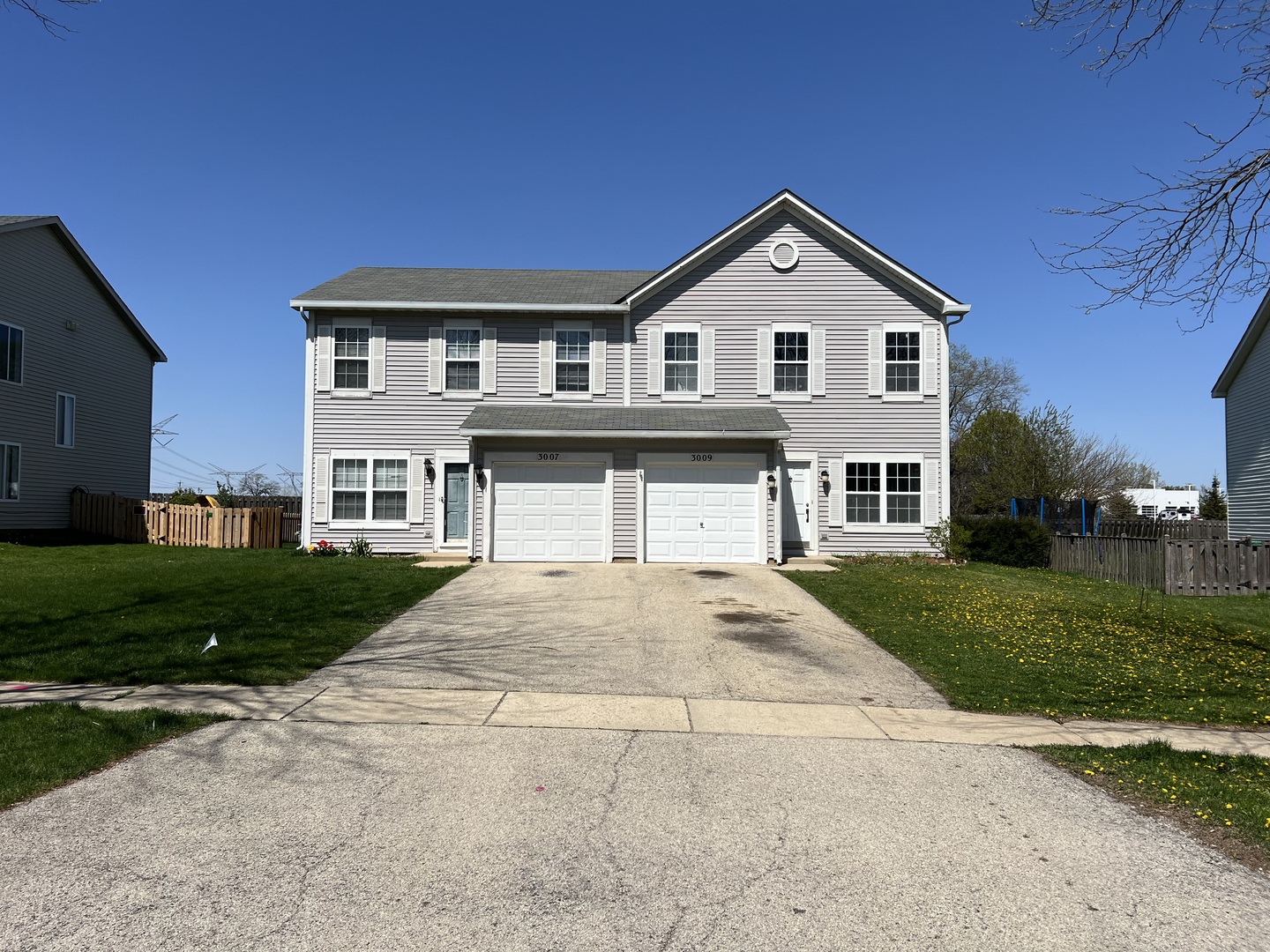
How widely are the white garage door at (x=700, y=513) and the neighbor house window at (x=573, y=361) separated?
3131 millimetres

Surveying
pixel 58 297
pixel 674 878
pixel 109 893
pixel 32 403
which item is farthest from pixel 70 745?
pixel 58 297

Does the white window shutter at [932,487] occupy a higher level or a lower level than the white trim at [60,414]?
lower

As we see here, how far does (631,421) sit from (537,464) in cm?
240

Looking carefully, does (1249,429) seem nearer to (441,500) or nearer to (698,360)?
(698,360)

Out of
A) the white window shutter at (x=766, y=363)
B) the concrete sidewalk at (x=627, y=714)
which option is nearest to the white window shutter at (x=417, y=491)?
the white window shutter at (x=766, y=363)

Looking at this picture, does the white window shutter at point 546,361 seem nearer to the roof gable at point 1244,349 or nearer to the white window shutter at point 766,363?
the white window shutter at point 766,363

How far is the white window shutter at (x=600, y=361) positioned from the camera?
66.4 ft

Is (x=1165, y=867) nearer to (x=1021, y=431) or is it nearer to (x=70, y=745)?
(x=70, y=745)

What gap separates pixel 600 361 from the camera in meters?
20.3

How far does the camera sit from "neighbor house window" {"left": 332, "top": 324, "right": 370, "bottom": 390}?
2008 cm

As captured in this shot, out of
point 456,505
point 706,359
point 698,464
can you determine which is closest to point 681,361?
point 706,359

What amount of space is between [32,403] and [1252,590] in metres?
32.1

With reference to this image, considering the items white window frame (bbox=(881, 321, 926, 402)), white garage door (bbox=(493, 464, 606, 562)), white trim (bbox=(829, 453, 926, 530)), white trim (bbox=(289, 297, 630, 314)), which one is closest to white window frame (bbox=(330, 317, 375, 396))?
white trim (bbox=(289, 297, 630, 314))

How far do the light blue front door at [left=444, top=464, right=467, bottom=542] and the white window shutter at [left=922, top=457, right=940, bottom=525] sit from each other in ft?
37.7
